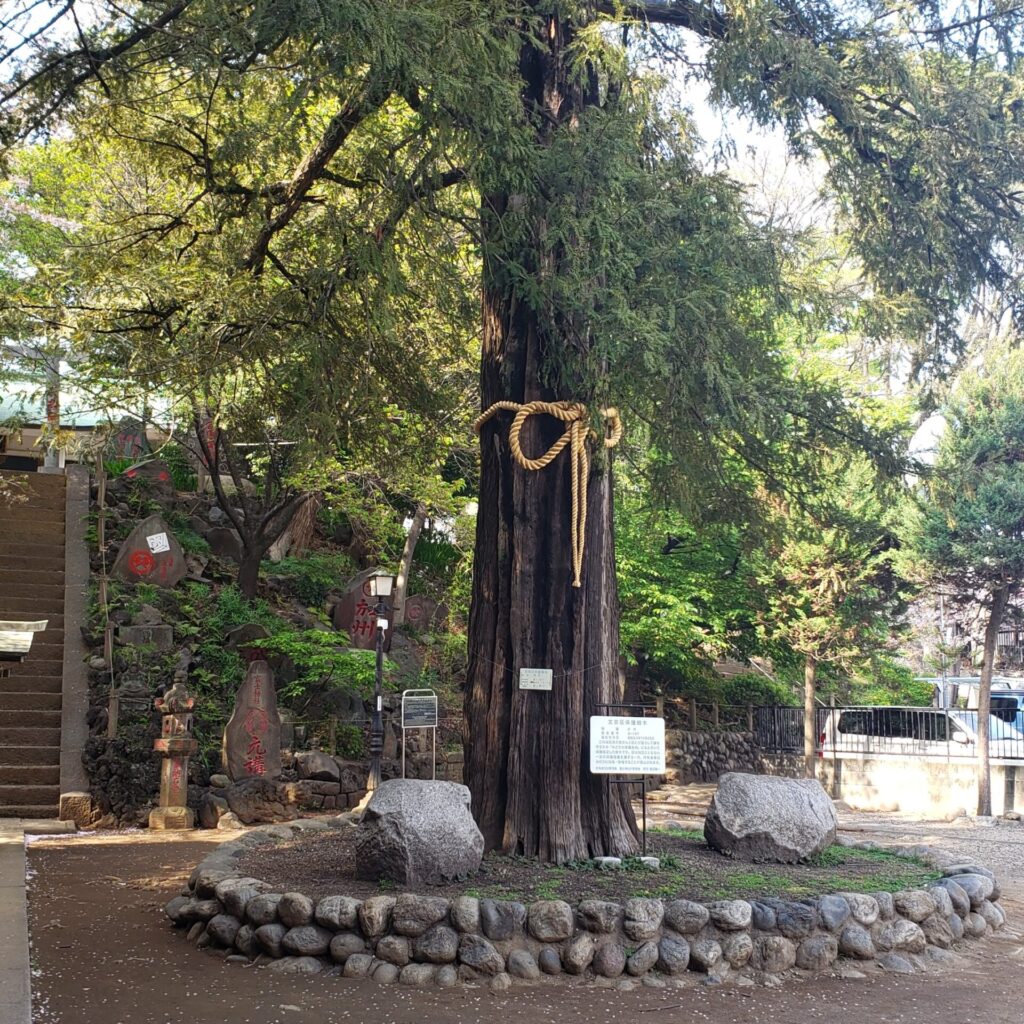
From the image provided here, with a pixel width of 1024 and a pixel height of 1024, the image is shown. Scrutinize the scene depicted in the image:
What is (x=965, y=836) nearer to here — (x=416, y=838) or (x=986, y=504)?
(x=986, y=504)

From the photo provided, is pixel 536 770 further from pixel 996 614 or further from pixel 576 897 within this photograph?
pixel 996 614

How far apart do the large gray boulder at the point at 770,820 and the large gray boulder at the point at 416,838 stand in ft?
6.84

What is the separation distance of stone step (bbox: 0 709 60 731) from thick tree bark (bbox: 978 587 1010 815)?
12563 mm

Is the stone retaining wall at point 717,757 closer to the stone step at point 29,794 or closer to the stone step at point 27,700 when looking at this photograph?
the stone step at point 27,700

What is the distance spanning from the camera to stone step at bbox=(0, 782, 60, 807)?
43.0ft

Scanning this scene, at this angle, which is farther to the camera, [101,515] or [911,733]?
[101,515]

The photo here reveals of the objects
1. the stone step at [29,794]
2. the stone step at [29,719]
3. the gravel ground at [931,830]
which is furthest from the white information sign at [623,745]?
the stone step at [29,719]

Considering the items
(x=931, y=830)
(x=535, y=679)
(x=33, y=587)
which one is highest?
(x=33, y=587)

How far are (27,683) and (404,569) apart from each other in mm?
6908

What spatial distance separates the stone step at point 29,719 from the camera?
Result: 565 inches

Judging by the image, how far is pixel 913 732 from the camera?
742 inches

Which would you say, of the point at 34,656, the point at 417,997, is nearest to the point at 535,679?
the point at 417,997

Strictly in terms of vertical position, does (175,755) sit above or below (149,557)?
below

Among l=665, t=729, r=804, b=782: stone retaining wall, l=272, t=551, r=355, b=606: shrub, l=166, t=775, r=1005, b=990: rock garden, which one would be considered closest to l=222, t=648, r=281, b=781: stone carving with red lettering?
l=166, t=775, r=1005, b=990: rock garden
